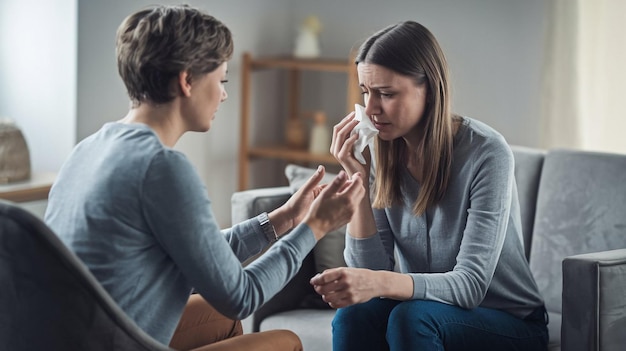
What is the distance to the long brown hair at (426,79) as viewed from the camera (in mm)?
1887

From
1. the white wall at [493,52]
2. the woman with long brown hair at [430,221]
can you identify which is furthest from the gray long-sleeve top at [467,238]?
the white wall at [493,52]

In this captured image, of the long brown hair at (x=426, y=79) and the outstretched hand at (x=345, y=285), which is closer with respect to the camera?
the outstretched hand at (x=345, y=285)

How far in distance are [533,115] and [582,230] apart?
4.95ft

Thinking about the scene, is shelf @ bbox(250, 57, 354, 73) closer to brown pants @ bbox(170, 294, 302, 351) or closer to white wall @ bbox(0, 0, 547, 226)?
white wall @ bbox(0, 0, 547, 226)

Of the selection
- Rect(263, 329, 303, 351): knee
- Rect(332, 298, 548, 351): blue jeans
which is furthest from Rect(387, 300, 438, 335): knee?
Rect(263, 329, 303, 351): knee

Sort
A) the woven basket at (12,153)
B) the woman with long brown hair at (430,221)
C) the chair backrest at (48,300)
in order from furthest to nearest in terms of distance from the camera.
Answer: the woven basket at (12,153) → the woman with long brown hair at (430,221) → the chair backrest at (48,300)

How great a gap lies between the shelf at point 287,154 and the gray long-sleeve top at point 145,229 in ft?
8.02

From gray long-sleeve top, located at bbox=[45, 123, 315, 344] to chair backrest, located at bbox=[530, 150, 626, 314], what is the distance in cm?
111

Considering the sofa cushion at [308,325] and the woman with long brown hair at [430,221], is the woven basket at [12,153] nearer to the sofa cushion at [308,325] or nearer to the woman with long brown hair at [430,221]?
the sofa cushion at [308,325]

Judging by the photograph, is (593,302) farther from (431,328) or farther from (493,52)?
(493,52)

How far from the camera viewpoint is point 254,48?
4.09 m

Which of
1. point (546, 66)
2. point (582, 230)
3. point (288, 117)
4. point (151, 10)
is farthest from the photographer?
point (288, 117)

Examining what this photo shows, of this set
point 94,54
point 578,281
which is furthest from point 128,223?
point 94,54

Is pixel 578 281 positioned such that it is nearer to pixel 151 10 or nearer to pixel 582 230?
pixel 582 230
